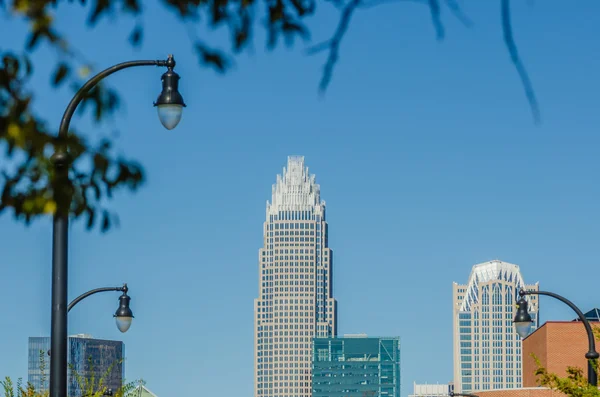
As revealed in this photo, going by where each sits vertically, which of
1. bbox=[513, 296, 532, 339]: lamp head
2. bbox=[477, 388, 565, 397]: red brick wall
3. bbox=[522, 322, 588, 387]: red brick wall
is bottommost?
bbox=[477, 388, 565, 397]: red brick wall

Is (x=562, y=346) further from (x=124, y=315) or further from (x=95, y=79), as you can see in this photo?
(x=95, y=79)

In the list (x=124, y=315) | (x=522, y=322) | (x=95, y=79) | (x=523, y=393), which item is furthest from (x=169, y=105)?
(x=523, y=393)

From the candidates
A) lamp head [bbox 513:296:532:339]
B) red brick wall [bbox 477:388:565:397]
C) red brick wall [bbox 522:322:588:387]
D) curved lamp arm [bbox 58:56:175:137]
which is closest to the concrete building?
red brick wall [bbox 522:322:588:387]

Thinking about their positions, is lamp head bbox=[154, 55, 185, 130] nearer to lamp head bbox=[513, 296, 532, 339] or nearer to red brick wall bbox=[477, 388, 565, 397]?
lamp head bbox=[513, 296, 532, 339]

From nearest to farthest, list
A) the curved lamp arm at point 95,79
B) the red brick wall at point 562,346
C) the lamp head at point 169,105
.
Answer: the curved lamp arm at point 95,79, the lamp head at point 169,105, the red brick wall at point 562,346

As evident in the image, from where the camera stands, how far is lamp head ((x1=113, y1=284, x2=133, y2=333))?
27.8 metres

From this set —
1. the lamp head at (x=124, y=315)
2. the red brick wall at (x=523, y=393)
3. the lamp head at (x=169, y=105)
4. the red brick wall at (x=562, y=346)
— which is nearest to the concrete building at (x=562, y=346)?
the red brick wall at (x=562, y=346)

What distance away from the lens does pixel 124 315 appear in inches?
1097

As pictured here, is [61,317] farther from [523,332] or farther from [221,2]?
[523,332]

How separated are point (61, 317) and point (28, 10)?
1057 centimetres

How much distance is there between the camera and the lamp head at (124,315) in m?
27.8

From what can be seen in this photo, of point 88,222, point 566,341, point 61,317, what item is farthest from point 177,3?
point 566,341

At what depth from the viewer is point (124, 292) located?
28.8 meters

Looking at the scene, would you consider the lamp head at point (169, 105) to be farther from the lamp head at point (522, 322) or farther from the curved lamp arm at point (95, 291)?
the lamp head at point (522, 322)
